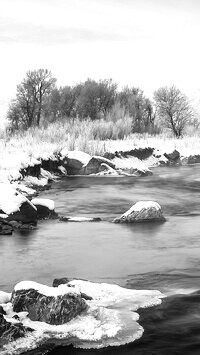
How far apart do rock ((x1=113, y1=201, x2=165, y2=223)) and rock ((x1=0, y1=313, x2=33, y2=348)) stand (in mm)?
6451

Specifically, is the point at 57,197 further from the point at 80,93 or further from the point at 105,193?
the point at 80,93

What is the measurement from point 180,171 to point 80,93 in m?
A: 20.8

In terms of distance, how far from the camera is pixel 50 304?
5.39 meters

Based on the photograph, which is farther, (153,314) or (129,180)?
(129,180)

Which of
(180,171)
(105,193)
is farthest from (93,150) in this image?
(105,193)

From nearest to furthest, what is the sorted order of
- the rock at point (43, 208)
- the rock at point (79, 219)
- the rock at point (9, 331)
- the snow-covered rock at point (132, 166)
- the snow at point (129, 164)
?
1. the rock at point (9, 331)
2. the rock at point (79, 219)
3. the rock at point (43, 208)
4. the snow-covered rock at point (132, 166)
5. the snow at point (129, 164)

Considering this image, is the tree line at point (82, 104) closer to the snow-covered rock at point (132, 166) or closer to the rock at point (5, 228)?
the snow-covered rock at point (132, 166)

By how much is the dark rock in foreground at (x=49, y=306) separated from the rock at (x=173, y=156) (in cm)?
2403

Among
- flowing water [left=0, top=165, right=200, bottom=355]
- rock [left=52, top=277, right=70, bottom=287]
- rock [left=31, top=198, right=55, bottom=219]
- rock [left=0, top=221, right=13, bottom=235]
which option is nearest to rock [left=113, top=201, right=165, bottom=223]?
flowing water [left=0, top=165, right=200, bottom=355]

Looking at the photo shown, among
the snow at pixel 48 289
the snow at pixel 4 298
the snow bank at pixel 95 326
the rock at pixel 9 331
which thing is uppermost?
the snow at pixel 48 289

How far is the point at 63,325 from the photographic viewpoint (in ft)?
17.2

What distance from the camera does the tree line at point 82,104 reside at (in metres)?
41.4

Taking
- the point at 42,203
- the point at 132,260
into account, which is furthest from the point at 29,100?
the point at 132,260

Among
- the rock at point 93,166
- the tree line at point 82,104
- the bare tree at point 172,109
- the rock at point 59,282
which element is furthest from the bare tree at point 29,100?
the rock at point 59,282
